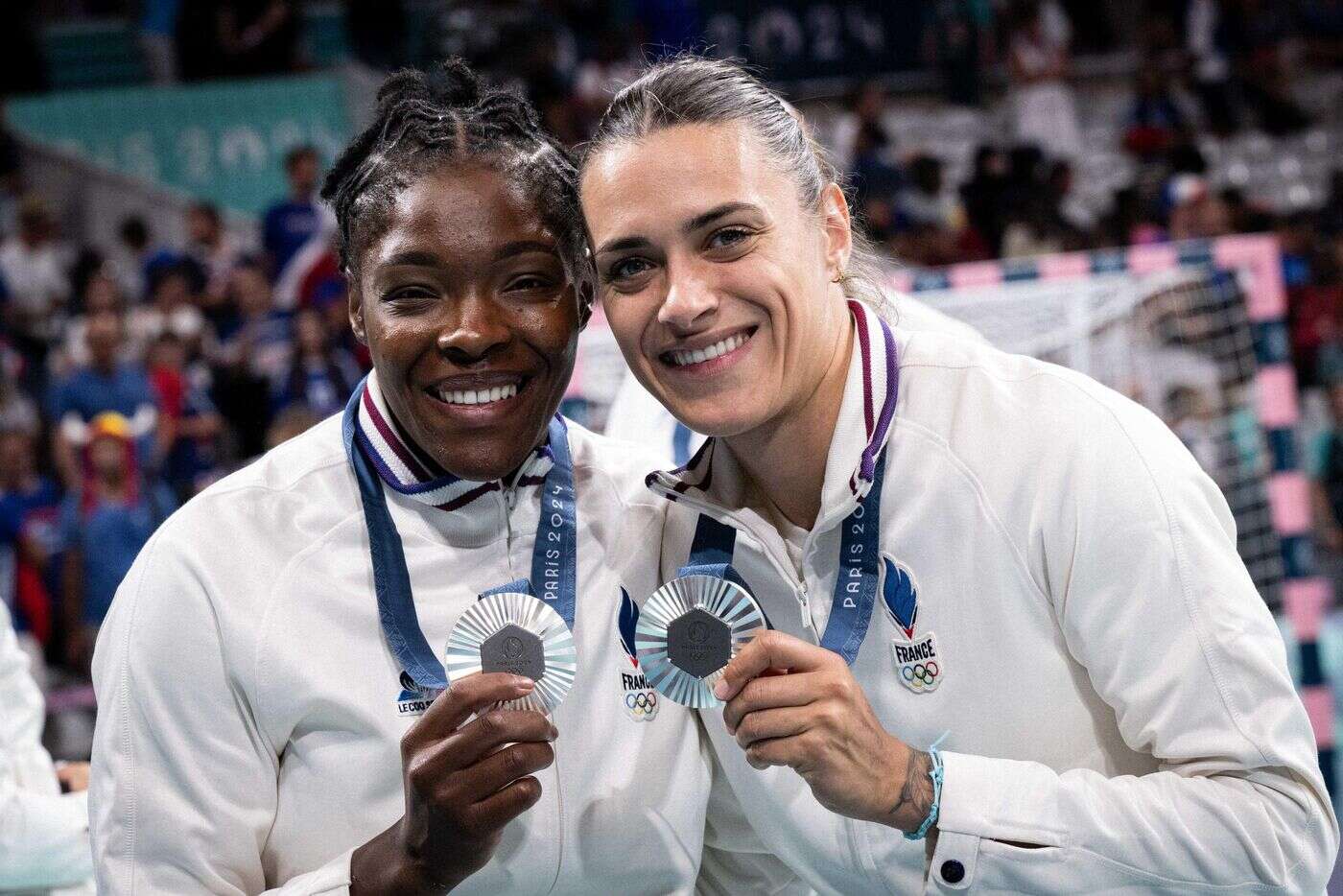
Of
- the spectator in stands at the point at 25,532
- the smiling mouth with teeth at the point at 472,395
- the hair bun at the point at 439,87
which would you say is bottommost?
the spectator in stands at the point at 25,532

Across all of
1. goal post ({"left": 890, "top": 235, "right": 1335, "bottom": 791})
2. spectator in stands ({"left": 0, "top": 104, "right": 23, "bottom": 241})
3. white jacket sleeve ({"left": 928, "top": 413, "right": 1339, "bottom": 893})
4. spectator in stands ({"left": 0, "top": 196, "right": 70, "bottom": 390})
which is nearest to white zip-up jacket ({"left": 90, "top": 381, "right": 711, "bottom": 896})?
white jacket sleeve ({"left": 928, "top": 413, "right": 1339, "bottom": 893})

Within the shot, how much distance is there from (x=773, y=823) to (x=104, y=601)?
5.84 metres

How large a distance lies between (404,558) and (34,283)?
28.5ft

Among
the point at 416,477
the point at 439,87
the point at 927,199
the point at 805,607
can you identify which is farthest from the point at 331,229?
the point at 805,607

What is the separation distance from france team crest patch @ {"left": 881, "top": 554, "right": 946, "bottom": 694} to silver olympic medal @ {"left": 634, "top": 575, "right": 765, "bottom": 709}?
12.6 inches

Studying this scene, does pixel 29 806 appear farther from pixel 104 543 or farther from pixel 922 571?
pixel 104 543

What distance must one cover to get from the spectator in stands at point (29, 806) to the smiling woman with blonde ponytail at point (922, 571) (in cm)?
116

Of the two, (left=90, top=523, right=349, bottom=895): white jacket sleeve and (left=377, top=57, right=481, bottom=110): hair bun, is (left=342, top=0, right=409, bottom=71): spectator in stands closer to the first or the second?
(left=377, top=57, right=481, bottom=110): hair bun

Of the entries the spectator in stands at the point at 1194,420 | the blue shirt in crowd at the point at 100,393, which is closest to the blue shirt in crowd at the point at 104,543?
the blue shirt in crowd at the point at 100,393

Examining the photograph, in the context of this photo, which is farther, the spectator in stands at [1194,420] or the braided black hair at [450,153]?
the spectator in stands at [1194,420]

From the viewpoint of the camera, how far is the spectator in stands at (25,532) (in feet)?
24.8

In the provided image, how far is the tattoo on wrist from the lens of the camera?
6.66ft

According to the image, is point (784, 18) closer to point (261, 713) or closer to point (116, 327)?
point (116, 327)

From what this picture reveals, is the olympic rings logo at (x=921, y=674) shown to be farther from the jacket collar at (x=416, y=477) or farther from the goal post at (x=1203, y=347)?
the goal post at (x=1203, y=347)
